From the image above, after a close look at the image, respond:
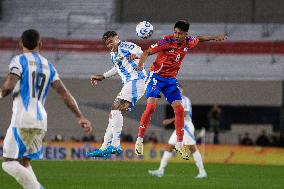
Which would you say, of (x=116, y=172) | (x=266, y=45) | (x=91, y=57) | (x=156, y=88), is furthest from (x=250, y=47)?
(x=156, y=88)

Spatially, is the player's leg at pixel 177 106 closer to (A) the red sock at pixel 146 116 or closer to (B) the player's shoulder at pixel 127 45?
(A) the red sock at pixel 146 116

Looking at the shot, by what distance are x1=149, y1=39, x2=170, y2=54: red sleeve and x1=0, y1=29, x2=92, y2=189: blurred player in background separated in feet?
14.7

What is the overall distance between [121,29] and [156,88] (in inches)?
812

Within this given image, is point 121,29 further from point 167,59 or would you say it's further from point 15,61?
point 15,61

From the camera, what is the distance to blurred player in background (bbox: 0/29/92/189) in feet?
34.2

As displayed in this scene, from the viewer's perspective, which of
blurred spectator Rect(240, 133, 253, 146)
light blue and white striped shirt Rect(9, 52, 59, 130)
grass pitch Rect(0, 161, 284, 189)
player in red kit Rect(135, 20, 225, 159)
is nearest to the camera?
light blue and white striped shirt Rect(9, 52, 59, 130)

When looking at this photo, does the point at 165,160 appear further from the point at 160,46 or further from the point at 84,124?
the point at 84,124

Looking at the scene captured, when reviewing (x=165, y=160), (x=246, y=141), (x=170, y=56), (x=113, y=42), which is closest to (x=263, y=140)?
(x=246, y=141)

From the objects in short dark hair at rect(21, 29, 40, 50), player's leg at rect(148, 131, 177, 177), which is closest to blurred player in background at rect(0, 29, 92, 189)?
short dark hair at rect(21, 29, 40, 50)

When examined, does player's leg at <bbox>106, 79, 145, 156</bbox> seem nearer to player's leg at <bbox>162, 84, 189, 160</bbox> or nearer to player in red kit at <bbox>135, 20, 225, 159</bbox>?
player in red kit at <bbox>135, 20, 225, 159</bbox>

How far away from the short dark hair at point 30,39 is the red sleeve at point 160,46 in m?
4.54

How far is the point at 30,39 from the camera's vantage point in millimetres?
10461

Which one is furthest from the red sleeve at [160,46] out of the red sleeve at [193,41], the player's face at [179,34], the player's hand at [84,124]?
the player's hand at [84,124]

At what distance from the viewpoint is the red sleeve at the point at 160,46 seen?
586 inches
